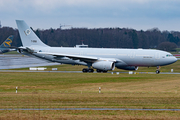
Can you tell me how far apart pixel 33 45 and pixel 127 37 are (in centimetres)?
13570

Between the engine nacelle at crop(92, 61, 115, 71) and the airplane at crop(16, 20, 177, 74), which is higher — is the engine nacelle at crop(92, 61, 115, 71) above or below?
below

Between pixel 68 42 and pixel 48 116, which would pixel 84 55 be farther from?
pixel 68 42

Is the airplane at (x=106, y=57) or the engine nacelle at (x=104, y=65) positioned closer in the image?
the engine nacelle at (x=104, y=65)

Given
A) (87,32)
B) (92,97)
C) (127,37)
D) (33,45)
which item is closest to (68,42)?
(87,32)

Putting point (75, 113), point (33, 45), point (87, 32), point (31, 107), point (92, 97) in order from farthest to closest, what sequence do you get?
point (87, 32), point (33, 45), point (92, 97), point (31, 107), point (75, 113)

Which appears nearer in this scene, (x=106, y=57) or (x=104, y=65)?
(x=104, y=65)

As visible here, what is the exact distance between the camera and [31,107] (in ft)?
72.1

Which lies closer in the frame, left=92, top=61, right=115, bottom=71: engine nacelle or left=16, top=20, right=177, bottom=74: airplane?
left=92, top=61, right=115, bottom=71: engine nacelle

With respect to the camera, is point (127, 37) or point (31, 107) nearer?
point (31, 107)

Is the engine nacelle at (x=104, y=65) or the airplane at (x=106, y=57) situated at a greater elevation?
the airplane at (x=106, y=57)

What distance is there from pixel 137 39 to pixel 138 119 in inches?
6851

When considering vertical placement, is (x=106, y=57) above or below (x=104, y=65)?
above

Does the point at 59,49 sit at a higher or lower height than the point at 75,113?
higher

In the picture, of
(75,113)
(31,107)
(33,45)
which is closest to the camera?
(75,113)
